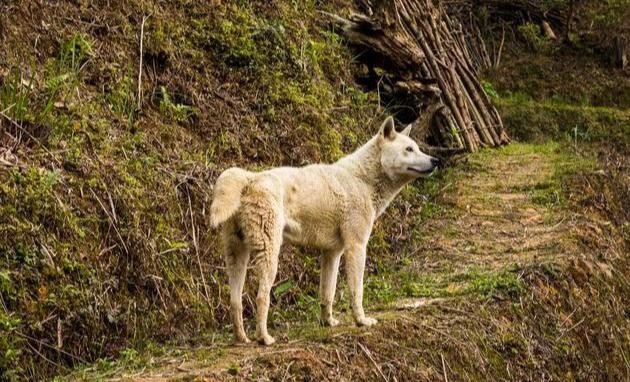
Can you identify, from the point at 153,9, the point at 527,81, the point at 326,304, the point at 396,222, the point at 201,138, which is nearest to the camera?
the point at 326,304

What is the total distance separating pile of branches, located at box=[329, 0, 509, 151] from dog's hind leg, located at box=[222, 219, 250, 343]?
6.48 m

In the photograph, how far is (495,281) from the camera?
29.1ft

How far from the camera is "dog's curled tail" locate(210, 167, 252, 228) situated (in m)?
6.31

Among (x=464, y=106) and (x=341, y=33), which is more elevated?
(x=341, y=33)

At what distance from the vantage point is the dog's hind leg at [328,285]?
25.0 feet

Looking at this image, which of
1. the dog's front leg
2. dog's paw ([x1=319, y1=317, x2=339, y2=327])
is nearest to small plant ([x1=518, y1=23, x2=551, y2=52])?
the dog's front leg

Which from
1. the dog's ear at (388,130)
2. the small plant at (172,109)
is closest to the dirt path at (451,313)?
the dog's ear at (388,130)

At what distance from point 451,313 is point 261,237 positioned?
2256 millimetres

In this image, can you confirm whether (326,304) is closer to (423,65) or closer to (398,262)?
(398,262)

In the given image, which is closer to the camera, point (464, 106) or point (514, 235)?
point (514, 235)

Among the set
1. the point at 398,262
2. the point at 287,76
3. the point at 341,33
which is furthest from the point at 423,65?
the point at 398,262

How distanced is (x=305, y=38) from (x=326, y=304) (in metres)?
5.46

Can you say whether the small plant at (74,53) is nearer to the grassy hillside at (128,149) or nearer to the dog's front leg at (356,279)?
the grassy hillside at (128,149)

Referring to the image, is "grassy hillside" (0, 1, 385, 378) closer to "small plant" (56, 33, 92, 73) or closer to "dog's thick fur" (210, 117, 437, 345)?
"small plant" (56, 33, 92, 73)
